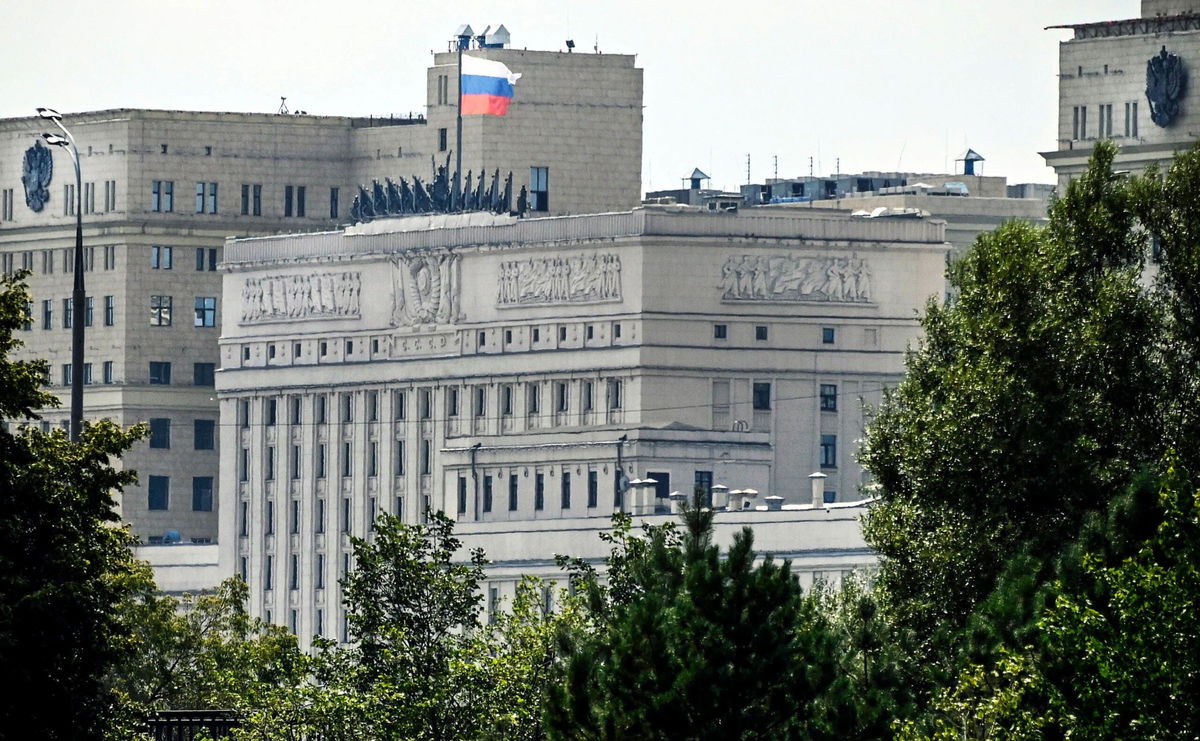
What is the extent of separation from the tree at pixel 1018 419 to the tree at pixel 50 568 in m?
18.0

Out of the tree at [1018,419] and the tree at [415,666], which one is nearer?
the tree at [1018,419]

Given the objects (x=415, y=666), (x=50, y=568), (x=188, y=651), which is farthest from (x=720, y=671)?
(x=188, y=651)

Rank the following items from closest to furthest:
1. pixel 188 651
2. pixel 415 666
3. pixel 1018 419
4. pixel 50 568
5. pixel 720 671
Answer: pixel 720 671 → pixel 50 568 → pixel 1018 419 → pixel 415 666 → pixel 188 651

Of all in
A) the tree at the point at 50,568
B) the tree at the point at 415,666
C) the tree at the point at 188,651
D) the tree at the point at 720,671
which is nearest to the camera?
the tree at the point at 720,671

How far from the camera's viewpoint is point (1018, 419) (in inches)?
4555

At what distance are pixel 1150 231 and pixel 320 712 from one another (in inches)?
881

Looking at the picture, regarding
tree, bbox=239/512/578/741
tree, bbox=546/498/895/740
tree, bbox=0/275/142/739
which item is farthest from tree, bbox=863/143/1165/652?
tree, bbox=0/275/142/739

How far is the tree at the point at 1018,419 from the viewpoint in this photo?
375ft

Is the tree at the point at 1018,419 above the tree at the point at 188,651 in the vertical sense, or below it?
above

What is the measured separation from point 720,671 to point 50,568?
15.7 meters

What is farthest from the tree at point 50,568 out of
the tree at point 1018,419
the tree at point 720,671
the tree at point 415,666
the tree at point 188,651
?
the tree at point 188,651

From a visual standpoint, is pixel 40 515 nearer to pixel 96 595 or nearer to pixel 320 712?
pixel 96 595

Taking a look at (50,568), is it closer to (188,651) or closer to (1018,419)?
(1018,419)

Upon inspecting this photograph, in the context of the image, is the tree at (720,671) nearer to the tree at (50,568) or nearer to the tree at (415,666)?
the tree at (50,568)
